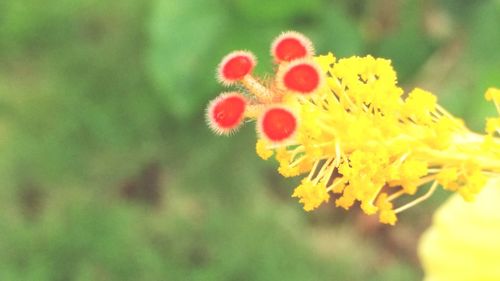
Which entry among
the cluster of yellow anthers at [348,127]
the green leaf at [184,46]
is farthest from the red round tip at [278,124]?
the green leaf at [184,46]

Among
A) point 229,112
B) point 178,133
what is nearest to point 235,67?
point 229,112

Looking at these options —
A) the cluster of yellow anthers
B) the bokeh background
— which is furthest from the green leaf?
the cluster of yellow anthers

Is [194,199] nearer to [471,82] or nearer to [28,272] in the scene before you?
[28,272]

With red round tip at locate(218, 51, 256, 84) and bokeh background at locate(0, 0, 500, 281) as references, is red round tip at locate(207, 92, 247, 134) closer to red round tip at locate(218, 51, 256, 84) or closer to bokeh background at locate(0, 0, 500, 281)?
red round tip at locate(218, 51, 256, 84)

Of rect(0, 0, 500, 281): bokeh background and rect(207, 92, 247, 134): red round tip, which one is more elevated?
rect(0, 0, 500, 281): bokeh background

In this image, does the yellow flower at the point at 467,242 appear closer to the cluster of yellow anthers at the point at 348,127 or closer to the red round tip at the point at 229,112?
the cluster of yellow anthers at the point at 348,127

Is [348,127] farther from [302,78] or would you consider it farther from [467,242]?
[467,242]
